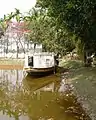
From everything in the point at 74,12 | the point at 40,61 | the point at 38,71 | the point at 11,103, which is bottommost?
the point at 11,103

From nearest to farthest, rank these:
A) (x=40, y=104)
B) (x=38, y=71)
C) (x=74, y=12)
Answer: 1. (x=74, y=12)
2. (x=40, y=104)
3. (x=38, y=71)

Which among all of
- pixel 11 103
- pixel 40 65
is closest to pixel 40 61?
pixel 40 65

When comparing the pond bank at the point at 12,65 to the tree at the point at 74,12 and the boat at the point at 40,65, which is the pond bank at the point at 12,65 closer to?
→ the boat at the point at 40,65

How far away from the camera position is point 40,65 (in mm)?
21125

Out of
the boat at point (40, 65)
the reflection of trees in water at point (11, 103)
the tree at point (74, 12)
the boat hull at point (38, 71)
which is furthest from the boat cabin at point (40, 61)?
the tree at point (74, 12)

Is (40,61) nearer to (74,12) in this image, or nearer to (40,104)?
(40,104)

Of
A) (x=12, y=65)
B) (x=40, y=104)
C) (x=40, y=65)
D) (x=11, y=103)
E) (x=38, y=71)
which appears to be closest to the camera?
(x=40, y=104)

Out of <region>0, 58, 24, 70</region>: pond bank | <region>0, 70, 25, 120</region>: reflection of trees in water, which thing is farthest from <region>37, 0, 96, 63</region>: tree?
<region>0, 58, 24, 70</region>: pond bank

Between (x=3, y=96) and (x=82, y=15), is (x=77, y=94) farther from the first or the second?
(x=82, y=15)

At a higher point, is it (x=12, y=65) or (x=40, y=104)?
(x=12, y=65)

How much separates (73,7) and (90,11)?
2.10ft

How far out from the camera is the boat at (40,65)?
2011 cm

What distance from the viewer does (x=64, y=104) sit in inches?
452

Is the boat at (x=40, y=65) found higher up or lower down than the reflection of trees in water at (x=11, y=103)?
higher up
